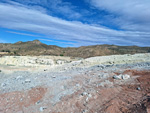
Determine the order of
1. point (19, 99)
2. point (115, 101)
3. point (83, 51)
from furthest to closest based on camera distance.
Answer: point (83, 51)
point (19, 99)
point (115, 101)

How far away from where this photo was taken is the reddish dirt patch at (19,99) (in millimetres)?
7504

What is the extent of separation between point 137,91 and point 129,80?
1716 mm

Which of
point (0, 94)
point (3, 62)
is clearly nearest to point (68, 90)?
point (0, 94)

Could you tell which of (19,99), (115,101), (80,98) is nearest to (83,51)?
(19,99)

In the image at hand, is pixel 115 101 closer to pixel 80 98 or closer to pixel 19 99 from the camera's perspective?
pixel 80 98

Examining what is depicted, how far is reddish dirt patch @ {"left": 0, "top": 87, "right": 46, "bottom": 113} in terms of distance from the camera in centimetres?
750

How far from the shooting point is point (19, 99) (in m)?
8.35

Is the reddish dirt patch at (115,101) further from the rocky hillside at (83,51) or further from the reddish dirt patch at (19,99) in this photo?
the rocky hillside at (83,51)

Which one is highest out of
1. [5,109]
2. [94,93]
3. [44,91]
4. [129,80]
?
[129,80]

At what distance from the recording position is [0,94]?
29.8 feet

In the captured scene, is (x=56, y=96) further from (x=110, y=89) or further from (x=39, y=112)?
(x=110, y=89)


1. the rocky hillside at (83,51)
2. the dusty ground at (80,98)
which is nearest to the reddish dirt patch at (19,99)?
the dusty ground at (80,98)

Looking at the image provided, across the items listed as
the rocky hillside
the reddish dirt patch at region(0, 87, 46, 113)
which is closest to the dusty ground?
the reddish dirt patch at region(0, 87, 46, 113)

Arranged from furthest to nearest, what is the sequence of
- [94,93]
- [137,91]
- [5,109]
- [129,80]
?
[129,80] → [5,109] → [94,93] → [137,91]
